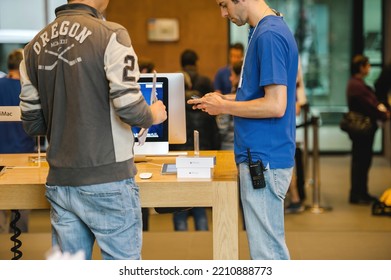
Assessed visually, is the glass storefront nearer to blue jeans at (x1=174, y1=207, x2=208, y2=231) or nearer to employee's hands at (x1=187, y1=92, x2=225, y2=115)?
blue jeans at (x1=174, y1=207, x2=208, y2=231)

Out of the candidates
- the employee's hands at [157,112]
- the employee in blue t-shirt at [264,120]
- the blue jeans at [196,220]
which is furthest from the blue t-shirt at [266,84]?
the blue jeans at [196,220]

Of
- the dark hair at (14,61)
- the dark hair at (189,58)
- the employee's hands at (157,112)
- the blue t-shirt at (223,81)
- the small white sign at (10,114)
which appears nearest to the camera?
the employee's hands at (157,112)

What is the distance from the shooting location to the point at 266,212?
9.66 feet

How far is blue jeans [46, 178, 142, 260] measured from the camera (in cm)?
261

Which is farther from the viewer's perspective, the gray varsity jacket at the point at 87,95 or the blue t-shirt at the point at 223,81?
the blue t-shirt at the point at 223,81

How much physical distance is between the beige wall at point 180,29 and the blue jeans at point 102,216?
6.32 m

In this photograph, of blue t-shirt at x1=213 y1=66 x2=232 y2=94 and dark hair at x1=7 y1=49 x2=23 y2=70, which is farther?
blue t-shirt at x1=213 y1=66 x2=232 y2=94

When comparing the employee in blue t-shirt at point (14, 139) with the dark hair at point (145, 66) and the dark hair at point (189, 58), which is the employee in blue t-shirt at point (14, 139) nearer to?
the dark hair at point (145, 66)

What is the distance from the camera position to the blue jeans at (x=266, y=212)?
2936 mm

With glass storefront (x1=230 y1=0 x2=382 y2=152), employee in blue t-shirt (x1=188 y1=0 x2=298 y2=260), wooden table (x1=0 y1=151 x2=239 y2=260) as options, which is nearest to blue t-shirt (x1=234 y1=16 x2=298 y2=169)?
employee in blue t-shirt (x1=188 y1=0 x2=298 y2=260)

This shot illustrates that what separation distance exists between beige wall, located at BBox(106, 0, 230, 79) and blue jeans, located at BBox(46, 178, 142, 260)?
6.32 meters

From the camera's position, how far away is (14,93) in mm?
4402

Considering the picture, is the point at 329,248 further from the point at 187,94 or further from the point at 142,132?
the point at 142,132
